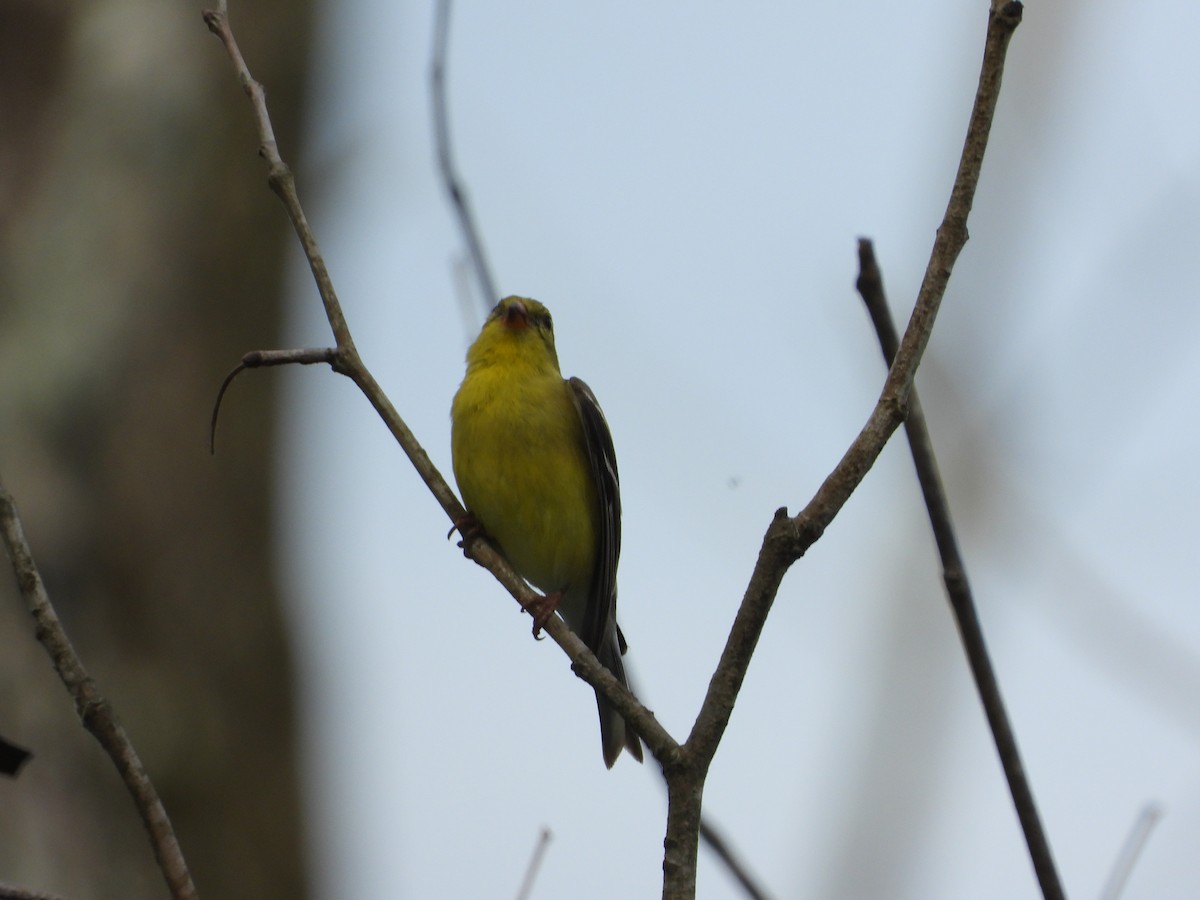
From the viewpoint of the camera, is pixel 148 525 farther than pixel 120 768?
Yes

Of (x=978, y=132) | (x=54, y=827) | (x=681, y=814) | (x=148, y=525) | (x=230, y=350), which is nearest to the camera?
(x=681, y=814)

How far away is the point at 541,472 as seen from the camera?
15.3 feet

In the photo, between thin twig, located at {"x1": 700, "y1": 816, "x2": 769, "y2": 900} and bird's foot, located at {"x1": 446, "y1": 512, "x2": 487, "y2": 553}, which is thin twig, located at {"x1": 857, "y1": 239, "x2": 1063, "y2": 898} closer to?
thin twig, located at {"x1": 700, "y1": 816, "x2": 769, "y2": 900}

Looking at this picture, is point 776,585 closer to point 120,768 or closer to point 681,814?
point 681,814

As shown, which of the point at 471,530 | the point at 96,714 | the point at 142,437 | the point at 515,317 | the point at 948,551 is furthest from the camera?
the point at 142,437

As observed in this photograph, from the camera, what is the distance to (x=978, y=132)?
6.56 feet

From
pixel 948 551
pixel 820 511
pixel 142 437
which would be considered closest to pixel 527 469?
pixel 142 437

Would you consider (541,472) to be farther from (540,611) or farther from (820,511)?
(820,511)

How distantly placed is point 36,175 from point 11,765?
4357mm

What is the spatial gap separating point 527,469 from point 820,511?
9.05 ft

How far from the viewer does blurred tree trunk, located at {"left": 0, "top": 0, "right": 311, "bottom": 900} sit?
4797mm

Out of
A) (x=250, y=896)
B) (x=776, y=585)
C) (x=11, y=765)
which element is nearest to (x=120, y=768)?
(x=11, y=765)

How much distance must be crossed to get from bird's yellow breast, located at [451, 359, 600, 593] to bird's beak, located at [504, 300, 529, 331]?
0.18 meters

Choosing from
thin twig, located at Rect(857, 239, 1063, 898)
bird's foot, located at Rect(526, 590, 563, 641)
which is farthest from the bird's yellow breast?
thin twig, located at Rect(857, 239, 1063, 898)
